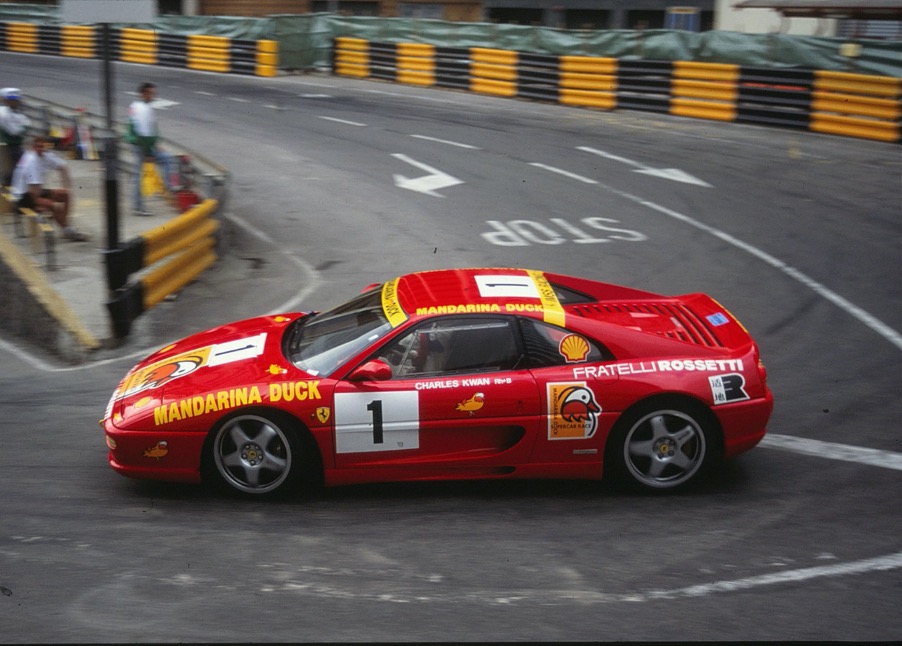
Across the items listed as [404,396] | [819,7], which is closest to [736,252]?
[404,396]

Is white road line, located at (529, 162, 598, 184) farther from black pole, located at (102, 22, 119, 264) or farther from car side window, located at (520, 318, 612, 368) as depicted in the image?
car side window, located at (520, 318, 612, 368)

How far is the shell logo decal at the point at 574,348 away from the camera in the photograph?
6409mm

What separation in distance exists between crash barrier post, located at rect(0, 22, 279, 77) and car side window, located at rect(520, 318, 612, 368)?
26.7 m

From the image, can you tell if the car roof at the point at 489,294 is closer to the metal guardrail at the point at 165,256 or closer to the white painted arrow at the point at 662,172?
the metal guardrail at the point at 165,256

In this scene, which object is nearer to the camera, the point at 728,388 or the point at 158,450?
the point at 158,450

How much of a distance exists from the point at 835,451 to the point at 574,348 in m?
2.11

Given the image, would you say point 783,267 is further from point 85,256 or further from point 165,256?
point 85,256

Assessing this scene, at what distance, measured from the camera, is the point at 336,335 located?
6.75 m

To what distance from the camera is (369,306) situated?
275 inches

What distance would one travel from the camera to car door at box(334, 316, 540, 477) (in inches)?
246

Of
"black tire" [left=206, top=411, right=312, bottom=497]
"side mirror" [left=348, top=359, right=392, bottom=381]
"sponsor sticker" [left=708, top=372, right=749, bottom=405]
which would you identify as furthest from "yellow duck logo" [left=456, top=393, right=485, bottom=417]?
"sponsor sticker" [left=708, top=372, right=749, bottom=405]

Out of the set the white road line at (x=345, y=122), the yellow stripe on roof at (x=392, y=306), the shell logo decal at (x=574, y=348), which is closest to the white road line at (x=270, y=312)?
the yellow stripe on roof at (x=392, y=306)

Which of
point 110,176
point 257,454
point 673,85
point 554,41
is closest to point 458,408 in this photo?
Answer: point 257,454

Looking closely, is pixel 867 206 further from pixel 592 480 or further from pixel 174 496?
pixel 174 496
